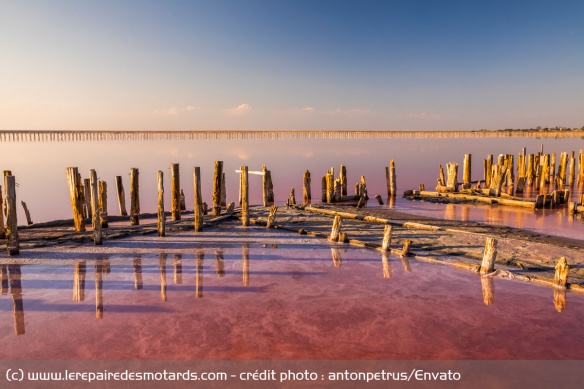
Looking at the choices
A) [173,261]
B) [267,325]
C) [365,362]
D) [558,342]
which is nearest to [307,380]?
[365,362]

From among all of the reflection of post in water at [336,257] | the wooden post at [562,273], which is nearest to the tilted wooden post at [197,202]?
the reflection of post in water at [336,257]

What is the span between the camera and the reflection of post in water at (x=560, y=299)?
7.85 metres

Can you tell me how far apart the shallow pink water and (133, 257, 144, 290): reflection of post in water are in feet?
0.16

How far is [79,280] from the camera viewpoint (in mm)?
9219

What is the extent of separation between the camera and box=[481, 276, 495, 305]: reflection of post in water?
826 cm

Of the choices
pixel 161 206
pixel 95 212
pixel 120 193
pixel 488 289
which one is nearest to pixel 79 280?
pixel 95 212

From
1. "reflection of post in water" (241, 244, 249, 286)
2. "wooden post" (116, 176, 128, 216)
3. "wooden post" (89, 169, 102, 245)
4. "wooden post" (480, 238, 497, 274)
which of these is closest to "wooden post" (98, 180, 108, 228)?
"wooden post" (116, 176, 128, 216)

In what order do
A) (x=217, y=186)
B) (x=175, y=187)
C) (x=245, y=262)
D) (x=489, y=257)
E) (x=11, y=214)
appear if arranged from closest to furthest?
(x=489, y=257) < (x=11, y=214) < (x=245, y=262) < (x=175, y=187) < (x=217, y=186)

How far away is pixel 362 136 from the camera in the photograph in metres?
106

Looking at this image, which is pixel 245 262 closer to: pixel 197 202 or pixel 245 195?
pixel 197 202

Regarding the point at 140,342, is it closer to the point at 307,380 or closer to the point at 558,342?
the point at 307,380

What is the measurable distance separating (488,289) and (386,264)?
260 centimetres

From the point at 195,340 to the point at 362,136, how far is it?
339ft

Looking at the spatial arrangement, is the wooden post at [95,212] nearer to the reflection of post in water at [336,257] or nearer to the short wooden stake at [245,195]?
the short wooden stake at [245,195]
